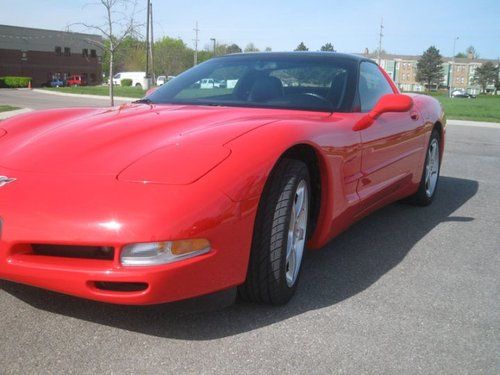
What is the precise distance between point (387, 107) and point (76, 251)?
6.90 ft

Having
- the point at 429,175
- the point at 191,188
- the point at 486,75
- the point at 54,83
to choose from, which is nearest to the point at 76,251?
the point at 191,188

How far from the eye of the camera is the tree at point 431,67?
104875 millimetres

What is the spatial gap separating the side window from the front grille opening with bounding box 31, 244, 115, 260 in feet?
6.84

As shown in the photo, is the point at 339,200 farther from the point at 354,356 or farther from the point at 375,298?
the point at 354,356

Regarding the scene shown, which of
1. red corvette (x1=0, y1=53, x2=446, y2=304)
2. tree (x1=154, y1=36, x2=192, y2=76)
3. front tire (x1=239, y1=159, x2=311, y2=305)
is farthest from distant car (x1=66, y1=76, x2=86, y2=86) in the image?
front tire (x1=239, y1=159, x2=311, y2=305)

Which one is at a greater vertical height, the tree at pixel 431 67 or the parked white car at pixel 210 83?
the tree at pixel 431 67

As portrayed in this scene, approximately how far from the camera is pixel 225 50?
63.6 meters

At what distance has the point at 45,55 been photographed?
65.8 m

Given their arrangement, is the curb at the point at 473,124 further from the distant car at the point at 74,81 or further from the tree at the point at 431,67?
the tree at the point at 431,67

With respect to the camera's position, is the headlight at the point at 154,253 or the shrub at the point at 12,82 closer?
the headlight at the point at 154,253

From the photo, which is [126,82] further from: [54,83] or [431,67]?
[431,67]

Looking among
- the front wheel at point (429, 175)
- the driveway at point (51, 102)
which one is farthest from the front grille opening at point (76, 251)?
Answer: the driveway at point (51, 102)

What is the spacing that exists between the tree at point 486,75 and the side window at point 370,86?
113704 mm

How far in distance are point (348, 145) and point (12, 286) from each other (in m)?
1.88
